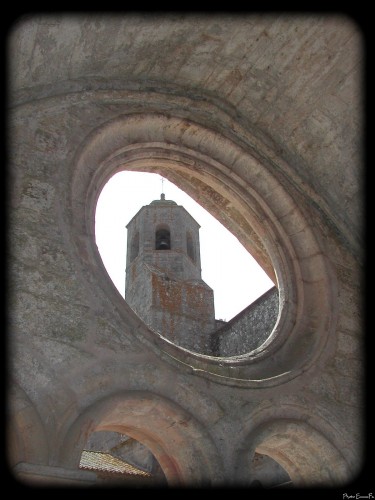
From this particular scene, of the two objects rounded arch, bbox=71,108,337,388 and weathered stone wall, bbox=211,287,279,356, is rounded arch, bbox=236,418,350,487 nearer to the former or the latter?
rounded arch, bbox=71,108,337,388

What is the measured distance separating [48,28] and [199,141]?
207cm

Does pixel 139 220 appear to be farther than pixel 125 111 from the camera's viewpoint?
Yes

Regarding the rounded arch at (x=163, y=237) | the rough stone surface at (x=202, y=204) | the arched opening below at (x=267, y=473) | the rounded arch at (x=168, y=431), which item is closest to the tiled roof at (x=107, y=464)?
the arched opening below at (x=267, y=473)

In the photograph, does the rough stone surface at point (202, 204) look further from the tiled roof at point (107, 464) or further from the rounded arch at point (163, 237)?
the rounded arch at point (163, 237)

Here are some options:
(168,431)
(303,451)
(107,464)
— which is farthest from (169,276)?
(168,431)

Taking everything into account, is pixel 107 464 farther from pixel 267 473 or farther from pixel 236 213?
pixel 236 213

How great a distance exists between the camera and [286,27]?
229 inches

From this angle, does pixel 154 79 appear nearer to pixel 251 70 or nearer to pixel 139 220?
pixel 251 70

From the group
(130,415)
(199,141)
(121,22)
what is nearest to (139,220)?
(199,141)

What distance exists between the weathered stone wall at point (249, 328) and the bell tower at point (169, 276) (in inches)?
30.6

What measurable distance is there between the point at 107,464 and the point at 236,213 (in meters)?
5.72

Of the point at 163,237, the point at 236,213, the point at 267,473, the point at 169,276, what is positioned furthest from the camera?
the point at 163,237

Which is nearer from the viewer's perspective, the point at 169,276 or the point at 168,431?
the point at 168,431

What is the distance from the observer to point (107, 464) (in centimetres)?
1061
